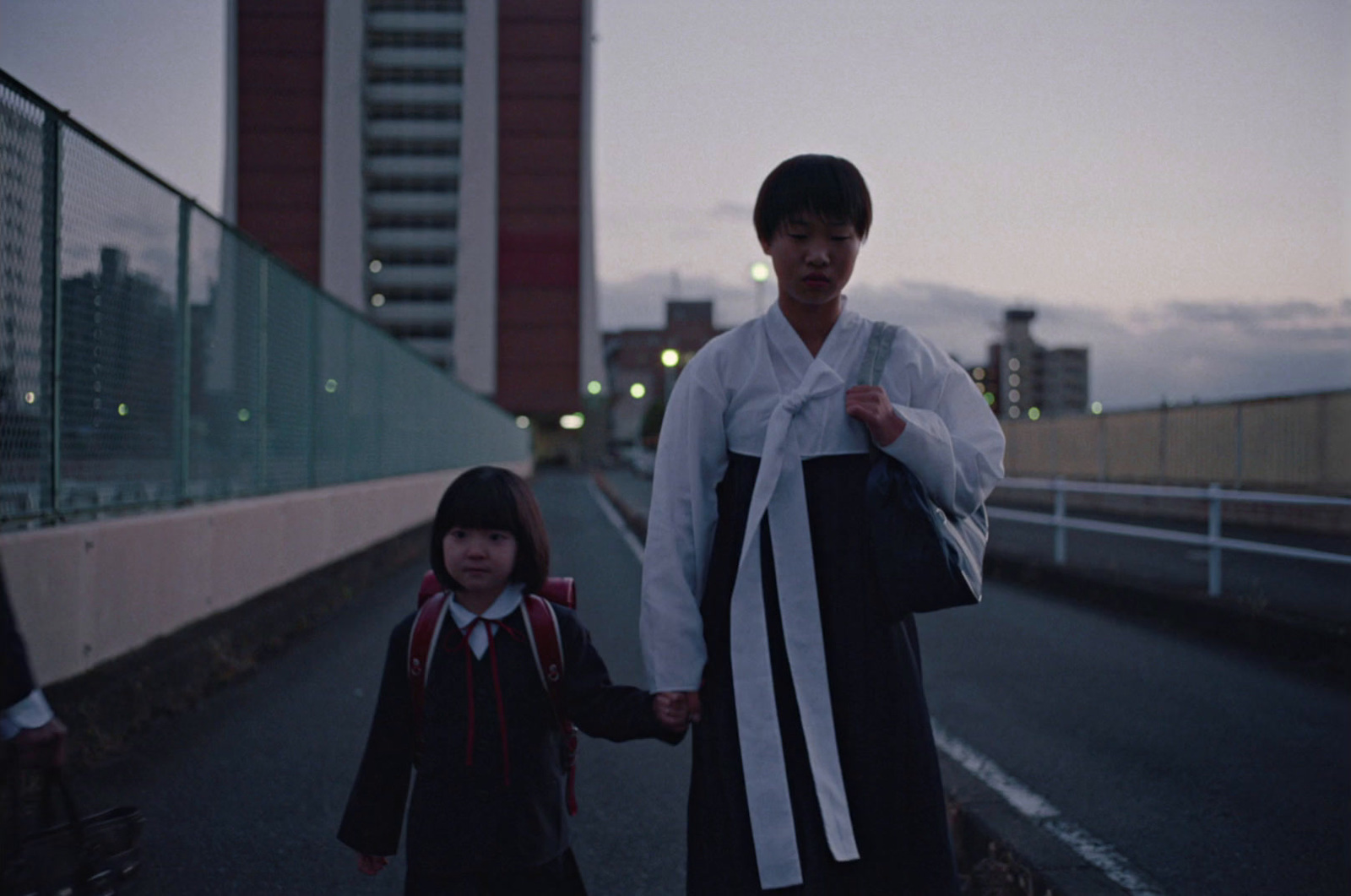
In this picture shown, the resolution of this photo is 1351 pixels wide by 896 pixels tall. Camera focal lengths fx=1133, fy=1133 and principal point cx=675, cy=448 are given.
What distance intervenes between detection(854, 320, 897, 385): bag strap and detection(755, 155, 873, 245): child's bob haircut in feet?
0.62

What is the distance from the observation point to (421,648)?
238 cm

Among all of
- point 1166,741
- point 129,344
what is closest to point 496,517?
point 1166,741

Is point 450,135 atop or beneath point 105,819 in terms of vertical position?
atop

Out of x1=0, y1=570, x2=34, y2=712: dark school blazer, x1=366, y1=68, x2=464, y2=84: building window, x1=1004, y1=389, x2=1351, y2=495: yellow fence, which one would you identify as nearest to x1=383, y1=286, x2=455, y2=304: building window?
x1=366, y1=68, x2=464, y2=84: building window

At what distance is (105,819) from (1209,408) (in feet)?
71.5

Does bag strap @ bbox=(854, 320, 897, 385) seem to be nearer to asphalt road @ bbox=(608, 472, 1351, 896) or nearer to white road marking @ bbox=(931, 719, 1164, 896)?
white road marking @ bbox=(931, 719, 1164, 896)

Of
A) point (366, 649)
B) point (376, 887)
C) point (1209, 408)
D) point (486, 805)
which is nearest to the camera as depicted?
point (486, 805)

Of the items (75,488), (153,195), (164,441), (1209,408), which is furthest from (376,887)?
(1209,408)

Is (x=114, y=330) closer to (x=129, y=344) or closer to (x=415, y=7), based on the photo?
(x=129, y=344)

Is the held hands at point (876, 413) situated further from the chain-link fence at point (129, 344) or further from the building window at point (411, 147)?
the building window at point (411, 147)

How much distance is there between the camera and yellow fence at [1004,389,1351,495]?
17.3 meters

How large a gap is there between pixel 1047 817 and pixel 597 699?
7.05 feet

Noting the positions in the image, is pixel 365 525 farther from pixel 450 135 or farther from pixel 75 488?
pixel 450 135

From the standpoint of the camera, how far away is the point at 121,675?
5031 mm
